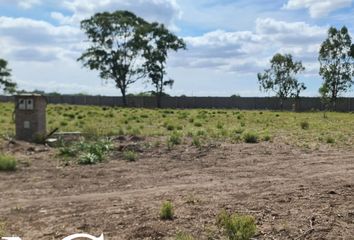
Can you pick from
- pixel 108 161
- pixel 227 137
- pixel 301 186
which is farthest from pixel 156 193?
pixel 227 137

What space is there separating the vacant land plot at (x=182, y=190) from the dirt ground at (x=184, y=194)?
13 millimetres

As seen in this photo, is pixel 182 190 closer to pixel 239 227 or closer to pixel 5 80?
pixel 239 227

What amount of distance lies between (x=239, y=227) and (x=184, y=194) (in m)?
2.29

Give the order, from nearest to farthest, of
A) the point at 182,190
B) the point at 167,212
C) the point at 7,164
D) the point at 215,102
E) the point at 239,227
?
the point at 239,227 < the point at 167,212 < the point at 182,190 < the point at 7,164 < the point at 215,102

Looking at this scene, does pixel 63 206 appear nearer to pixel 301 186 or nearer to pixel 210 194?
pixel 210 194

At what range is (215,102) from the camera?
221 feet

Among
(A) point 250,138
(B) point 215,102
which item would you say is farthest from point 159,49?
(A) point 250,138

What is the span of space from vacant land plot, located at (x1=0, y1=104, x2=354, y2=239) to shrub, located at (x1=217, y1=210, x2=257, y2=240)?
0.39 feet

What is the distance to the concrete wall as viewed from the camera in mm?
61875

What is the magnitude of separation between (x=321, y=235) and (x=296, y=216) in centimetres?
62

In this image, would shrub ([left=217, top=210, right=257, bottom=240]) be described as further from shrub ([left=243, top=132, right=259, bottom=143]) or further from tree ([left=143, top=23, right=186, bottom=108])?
tree ([left=143, top=23, right=186, bottom=108])

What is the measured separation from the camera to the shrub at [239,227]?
18.3ft

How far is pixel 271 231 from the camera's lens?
19.0 ft

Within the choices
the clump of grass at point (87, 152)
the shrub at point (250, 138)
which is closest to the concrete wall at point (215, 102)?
the shrub at point (250, 138)
